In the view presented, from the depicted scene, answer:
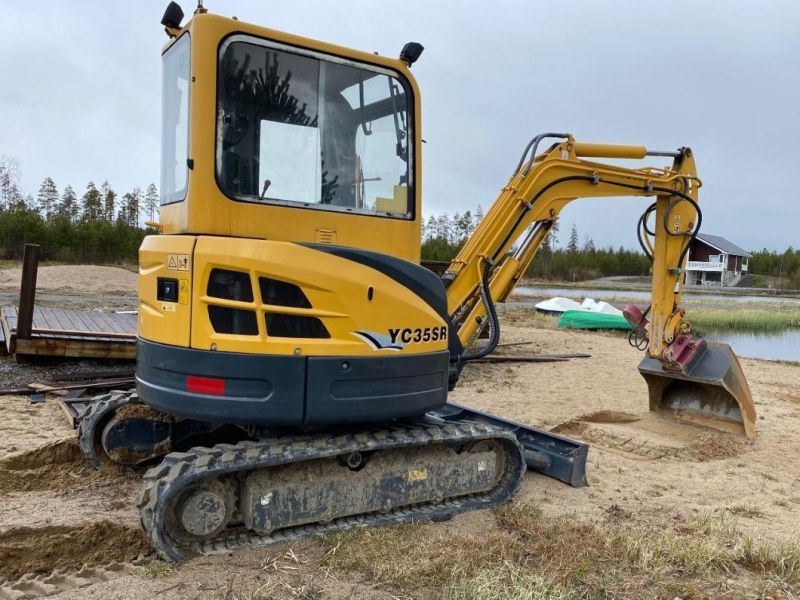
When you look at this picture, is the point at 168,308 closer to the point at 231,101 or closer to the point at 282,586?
the point at 231,101

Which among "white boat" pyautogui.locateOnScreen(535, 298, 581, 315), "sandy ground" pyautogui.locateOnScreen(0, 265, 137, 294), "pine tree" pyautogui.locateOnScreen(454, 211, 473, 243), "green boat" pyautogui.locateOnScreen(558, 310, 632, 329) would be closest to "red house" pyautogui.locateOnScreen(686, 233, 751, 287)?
"pine tree" pyautogui.locateOnScreen(454, 211, 473, 243)

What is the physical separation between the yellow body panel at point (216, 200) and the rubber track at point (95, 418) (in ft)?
4.84

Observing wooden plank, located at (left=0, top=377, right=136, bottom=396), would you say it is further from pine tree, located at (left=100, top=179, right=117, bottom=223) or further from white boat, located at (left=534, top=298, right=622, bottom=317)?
pine tree, located at (left=100, top=179, right=117, bottom=223)

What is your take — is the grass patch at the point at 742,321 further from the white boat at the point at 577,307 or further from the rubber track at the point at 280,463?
the rubber track at the point at 280,463

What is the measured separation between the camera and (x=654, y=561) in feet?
12.8

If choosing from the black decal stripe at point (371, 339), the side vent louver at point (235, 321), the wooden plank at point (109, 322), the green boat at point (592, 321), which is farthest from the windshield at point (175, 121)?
the green boat at point (592, 321)

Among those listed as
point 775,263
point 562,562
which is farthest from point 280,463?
point 775,263

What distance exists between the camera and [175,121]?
4168 mm

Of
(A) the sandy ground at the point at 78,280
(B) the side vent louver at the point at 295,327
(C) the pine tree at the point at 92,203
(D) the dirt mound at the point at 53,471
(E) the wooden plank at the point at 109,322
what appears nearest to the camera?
(B) the side vent louver at the point at 295,327

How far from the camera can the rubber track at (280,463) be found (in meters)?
3.59

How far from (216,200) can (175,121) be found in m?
0.81

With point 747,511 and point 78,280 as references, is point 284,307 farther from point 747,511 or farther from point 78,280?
point 78,280

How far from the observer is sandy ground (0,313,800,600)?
3490 millimetres

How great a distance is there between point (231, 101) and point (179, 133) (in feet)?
1.57
